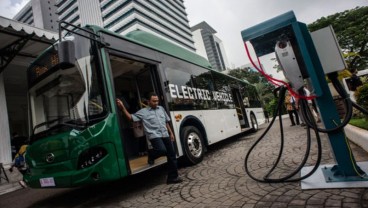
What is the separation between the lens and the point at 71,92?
148 inches

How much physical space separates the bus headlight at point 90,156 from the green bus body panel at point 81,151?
48 millimetres

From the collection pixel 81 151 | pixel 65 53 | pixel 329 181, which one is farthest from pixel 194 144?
pixel 65 53

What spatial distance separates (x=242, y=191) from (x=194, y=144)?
8.47 feet

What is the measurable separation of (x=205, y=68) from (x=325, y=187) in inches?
214

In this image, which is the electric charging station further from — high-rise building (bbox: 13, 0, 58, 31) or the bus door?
high-rise building (bbox: 13, 0, 58, 31)

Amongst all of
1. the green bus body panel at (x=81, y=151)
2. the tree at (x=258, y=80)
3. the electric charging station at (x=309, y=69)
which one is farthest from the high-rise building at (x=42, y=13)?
the electric charging station at (x=309, y=69)

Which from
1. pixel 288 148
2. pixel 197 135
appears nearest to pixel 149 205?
pixel 197 135

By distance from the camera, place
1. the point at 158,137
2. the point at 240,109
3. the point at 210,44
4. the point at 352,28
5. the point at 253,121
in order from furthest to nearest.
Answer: the point at 210,44
the point at 352,28
the point at 253,121
the point at 240,109
the point at 158,137

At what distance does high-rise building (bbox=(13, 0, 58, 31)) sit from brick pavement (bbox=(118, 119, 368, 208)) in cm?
9870

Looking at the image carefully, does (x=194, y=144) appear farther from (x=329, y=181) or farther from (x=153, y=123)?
(x=329, y=181)

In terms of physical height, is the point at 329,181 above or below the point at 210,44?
below

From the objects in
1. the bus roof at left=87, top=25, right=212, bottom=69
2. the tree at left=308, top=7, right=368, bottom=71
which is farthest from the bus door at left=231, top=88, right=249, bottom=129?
the tree at left=308, top=7, right=368, bottom=71

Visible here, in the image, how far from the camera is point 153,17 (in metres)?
77.8

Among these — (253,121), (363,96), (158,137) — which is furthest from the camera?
(253,121)
